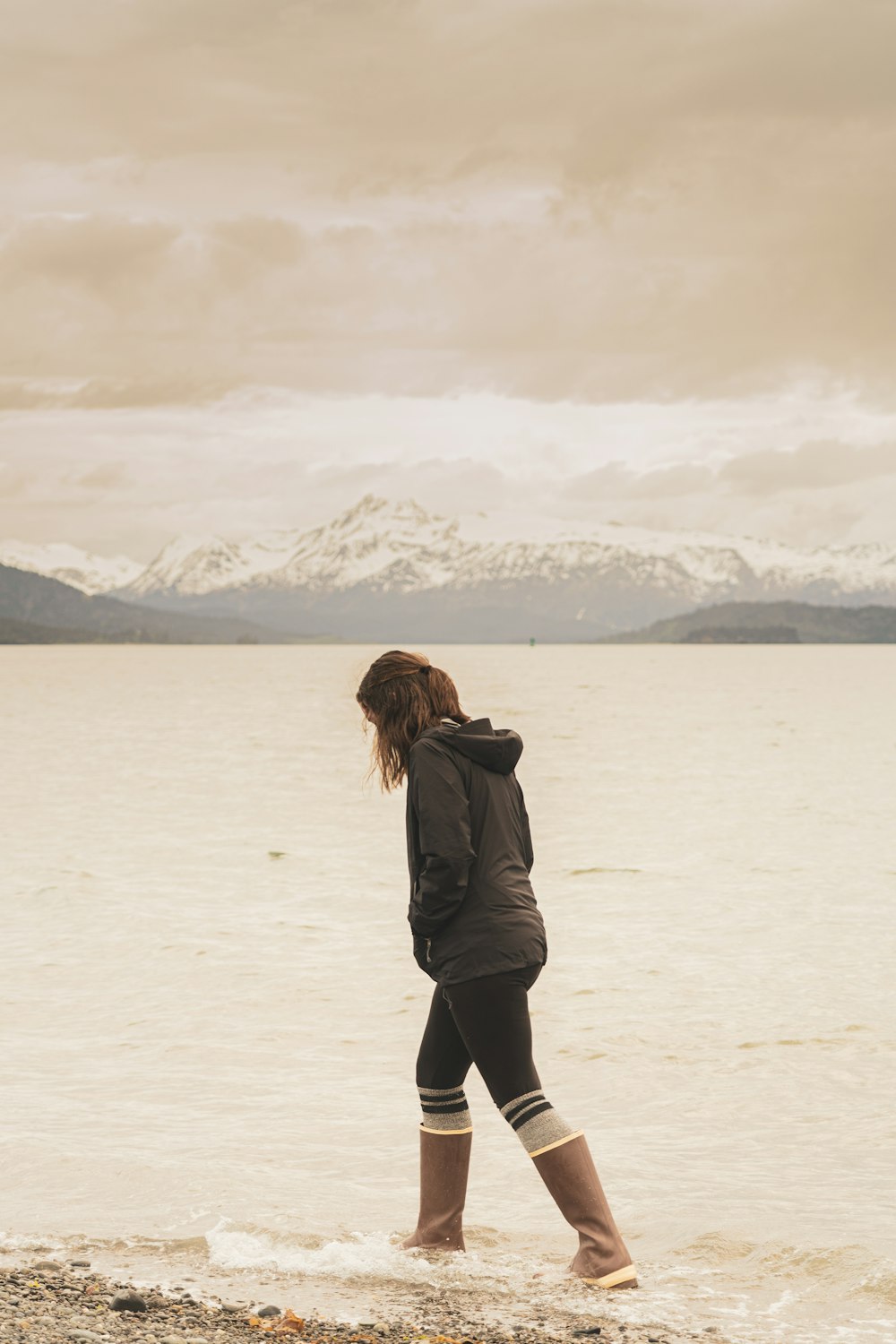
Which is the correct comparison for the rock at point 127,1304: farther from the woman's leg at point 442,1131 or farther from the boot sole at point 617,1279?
the boot sole at point 617,1279

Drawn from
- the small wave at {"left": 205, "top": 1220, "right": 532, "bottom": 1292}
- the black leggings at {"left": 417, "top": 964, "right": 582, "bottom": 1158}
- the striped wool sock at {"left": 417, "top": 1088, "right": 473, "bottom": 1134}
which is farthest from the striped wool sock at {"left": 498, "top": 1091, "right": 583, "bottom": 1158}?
the small wave at {"left": 205, "top": 1220, "right": 532, "bottom": 1292}

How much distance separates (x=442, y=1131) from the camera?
706 centimetres

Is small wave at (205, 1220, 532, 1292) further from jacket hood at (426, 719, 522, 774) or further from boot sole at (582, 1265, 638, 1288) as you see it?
jacket hood at (426, 719, 522, 774)

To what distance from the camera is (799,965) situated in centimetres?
1678

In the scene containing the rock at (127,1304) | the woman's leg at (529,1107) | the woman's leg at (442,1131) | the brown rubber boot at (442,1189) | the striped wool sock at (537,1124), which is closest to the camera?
the rock at (127,1304)

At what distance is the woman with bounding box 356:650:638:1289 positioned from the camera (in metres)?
6.41

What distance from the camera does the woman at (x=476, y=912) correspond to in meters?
6.41

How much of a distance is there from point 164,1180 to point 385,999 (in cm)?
608

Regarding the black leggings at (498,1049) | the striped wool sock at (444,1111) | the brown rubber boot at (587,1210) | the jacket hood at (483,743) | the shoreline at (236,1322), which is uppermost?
the jacket hood at (483,743)

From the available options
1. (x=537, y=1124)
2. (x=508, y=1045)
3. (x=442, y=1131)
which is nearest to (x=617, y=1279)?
(x=537, y=1124)

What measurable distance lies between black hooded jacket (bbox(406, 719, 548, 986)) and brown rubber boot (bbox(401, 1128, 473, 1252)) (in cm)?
107

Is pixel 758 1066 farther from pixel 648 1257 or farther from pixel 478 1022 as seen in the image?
pixel 478 1022

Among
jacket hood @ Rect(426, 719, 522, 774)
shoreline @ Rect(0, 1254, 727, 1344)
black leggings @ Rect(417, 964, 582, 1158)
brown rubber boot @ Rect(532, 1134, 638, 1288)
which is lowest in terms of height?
shoreline @ Rect(0, 1254, 727, 1344)

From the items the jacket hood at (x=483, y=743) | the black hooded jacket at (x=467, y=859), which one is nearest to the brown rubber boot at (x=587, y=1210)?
the black hooded jacket at (x=467, y=859)
